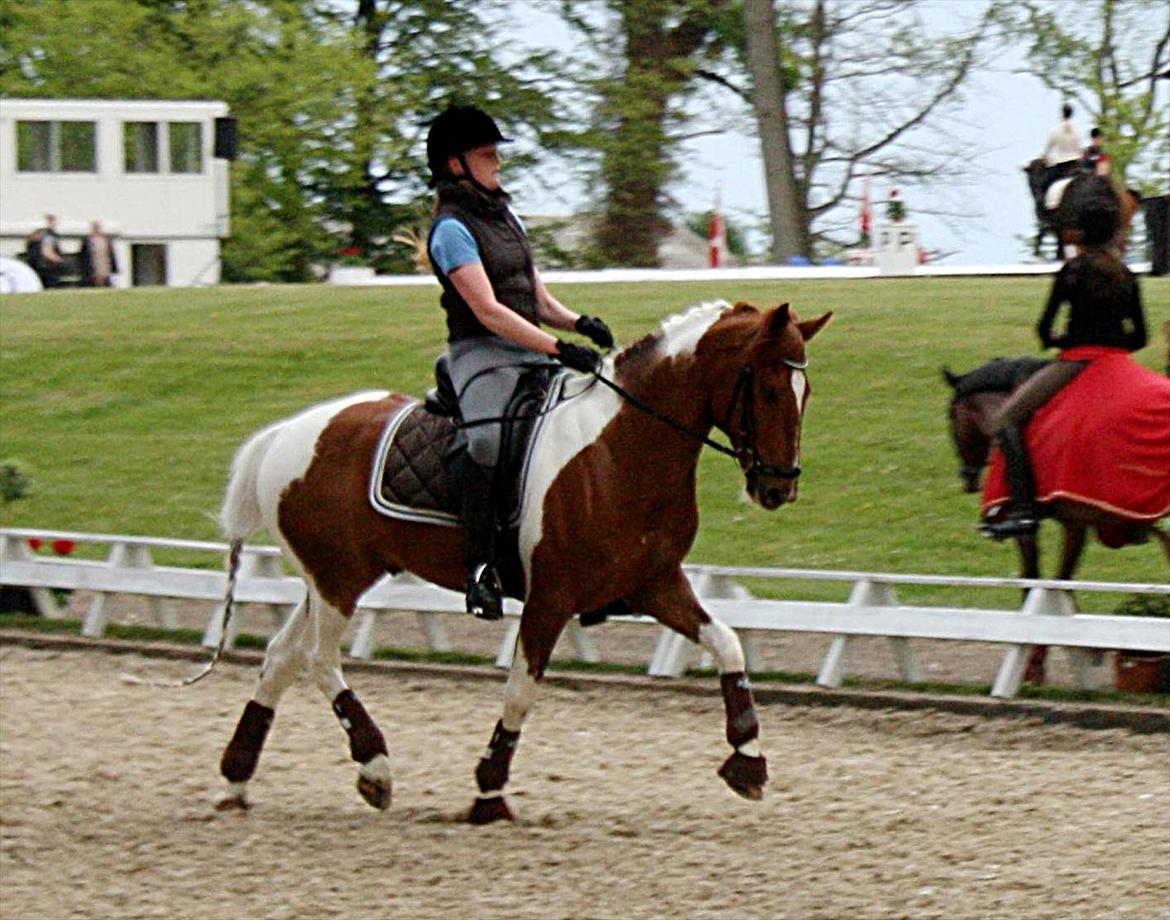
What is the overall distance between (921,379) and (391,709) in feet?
25.7

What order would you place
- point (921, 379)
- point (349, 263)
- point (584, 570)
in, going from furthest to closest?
point (349, 263) < point (921, 379) < point (584, 570)

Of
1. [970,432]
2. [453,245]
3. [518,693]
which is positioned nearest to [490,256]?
[453,245]

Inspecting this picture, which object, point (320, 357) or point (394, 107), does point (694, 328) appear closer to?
point (320, 357)

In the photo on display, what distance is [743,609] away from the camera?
486 inches

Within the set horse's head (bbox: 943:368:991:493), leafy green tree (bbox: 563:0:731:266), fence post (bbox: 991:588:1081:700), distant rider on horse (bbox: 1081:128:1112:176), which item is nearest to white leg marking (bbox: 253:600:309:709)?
fence post (bbox: 991:588:1081:700)

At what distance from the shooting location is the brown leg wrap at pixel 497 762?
29.3 ft

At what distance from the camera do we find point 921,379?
18641 mm

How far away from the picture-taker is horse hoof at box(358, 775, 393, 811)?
29.9ft

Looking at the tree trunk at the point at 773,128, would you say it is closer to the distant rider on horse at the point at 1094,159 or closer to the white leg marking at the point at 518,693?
the distant rider on horse at the point at 1094,159

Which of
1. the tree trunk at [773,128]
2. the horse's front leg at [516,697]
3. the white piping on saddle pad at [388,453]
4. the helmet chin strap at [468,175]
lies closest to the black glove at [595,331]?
the white piping on saddle pad at [388,453]

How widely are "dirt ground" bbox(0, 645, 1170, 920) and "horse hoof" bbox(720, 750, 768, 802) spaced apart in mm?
144

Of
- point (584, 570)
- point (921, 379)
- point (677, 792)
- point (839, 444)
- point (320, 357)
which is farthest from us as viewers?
point (320, 357)

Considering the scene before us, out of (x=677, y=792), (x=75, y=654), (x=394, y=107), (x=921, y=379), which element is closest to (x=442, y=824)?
(x=677, y=792)

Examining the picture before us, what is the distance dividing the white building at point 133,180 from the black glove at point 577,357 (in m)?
35.4
